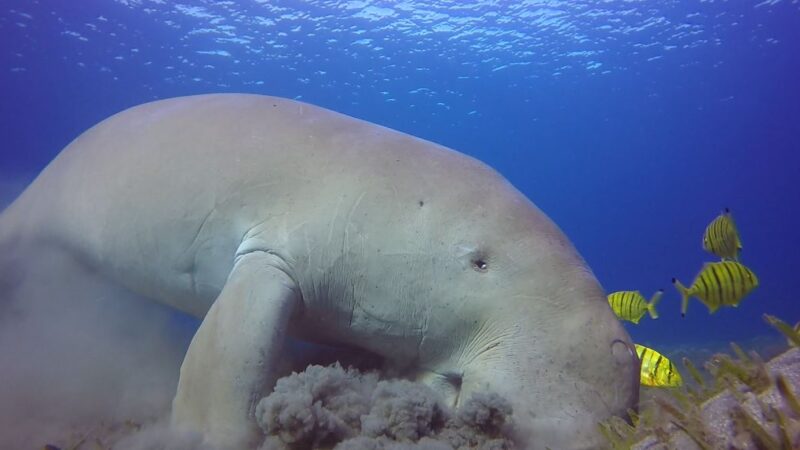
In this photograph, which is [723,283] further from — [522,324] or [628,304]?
[522,324]

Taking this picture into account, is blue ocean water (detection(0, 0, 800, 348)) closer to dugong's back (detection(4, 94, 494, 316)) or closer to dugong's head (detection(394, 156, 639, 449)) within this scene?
dugong's back (detection(4, 94, 494, 316))

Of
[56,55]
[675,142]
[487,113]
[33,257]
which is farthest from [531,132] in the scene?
[33,257]

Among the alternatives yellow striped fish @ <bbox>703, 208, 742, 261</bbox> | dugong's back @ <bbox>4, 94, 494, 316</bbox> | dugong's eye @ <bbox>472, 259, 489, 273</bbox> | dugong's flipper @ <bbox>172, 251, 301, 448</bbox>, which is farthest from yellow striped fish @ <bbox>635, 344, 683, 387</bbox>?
dugong's flipper @ <bbox>172, 251, 301, 448</bbox>

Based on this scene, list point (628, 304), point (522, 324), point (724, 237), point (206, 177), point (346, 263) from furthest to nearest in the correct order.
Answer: point (628, 304) → point (724, 237) → point (206, 177) → point (346, 263) → point (522, 324)

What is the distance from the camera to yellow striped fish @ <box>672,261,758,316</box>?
4.93 metres

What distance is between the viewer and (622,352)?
233cm

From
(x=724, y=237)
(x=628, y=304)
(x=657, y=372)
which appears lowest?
(x=657, y=372)

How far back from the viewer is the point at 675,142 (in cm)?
7050

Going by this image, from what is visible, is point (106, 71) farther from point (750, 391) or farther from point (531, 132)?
point (531, 132)

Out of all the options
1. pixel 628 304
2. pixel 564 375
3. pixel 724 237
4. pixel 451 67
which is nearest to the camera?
pixel 564 375

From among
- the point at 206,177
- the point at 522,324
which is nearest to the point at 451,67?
the point at 206,177

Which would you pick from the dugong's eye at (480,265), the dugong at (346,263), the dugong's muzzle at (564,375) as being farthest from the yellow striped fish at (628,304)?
the dugong's eye at (480,265)

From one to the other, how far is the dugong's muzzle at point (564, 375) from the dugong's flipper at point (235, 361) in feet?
3.44

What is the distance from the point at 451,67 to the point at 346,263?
3574 centimetres
